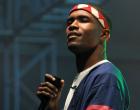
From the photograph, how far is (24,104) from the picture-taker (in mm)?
8258

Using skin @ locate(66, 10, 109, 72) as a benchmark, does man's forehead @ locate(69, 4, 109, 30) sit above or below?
above

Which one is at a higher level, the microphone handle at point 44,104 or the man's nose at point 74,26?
the man's nose at point 74,26

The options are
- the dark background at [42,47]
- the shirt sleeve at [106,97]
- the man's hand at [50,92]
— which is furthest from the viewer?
the dark background at [42,47]

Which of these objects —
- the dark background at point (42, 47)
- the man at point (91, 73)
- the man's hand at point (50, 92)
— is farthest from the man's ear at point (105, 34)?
the dark background at point (42, 47)

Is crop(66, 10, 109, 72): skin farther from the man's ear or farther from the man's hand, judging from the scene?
the man's hand

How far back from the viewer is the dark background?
764 cm

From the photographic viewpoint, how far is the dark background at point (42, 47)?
7.64 meters

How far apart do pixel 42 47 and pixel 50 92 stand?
659cm

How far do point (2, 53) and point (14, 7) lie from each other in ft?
2.34

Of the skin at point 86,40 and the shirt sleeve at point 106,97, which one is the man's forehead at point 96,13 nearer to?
the skin at point 86,40

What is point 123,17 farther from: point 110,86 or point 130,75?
point 110,86

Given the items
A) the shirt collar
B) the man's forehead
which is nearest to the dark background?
the man's forehead

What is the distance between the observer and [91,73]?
1684mm

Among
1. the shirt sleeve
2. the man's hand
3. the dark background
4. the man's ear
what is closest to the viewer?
the shirt sleeve
